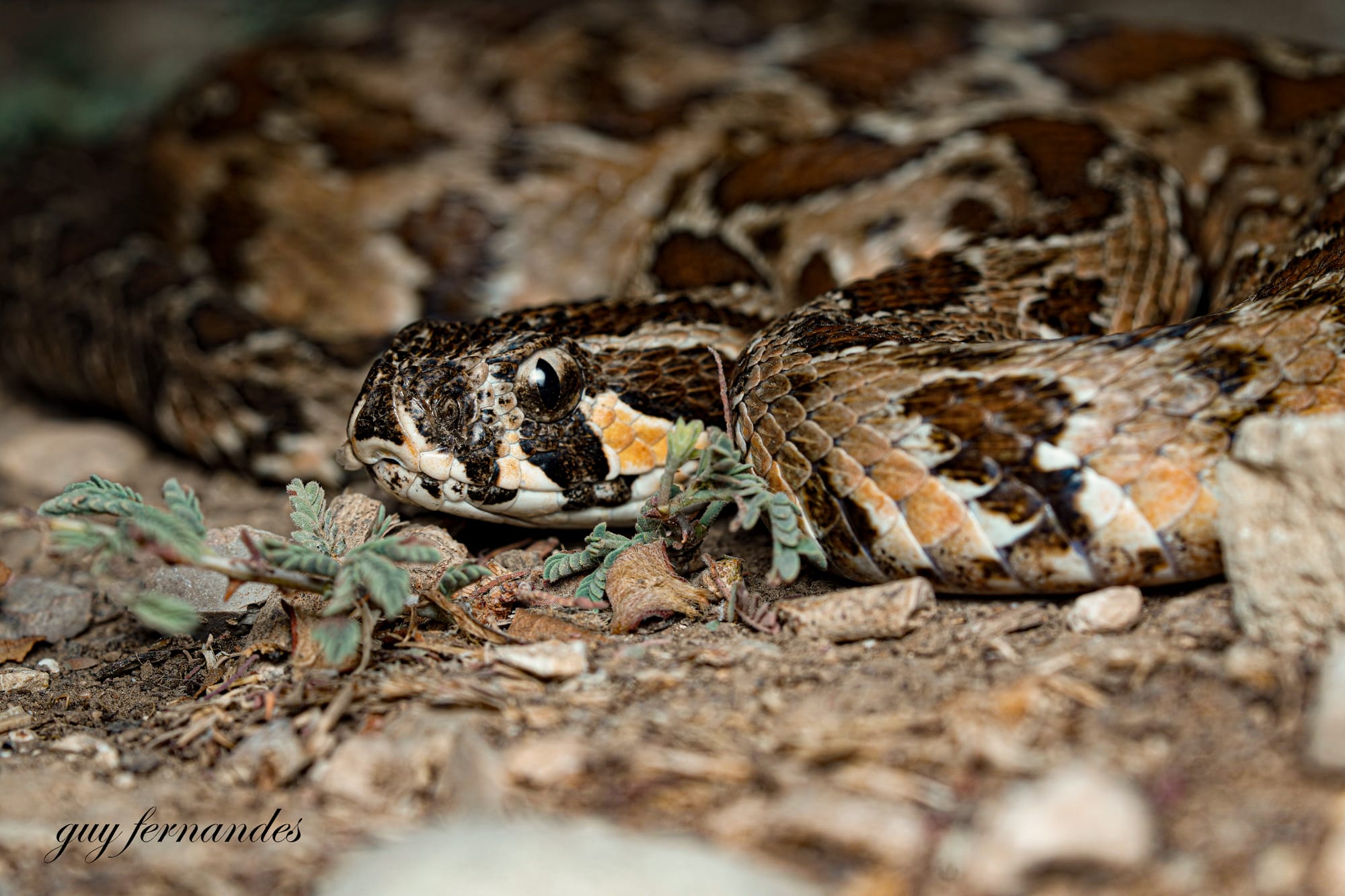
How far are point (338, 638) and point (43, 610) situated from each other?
169cm

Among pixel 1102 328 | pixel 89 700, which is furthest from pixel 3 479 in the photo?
pixel 1102 328

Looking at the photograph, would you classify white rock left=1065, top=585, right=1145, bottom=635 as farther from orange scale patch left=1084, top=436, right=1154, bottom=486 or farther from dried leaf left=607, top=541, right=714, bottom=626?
dried leaf left=607, top=541, right=714, bottom=626

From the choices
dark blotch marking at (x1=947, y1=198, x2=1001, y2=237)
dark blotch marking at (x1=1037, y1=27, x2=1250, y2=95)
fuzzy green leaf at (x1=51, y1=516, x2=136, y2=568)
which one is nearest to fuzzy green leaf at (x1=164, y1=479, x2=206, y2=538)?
fuzzy green leaf at (x1=51, y1=516, x2=136, y2=568)

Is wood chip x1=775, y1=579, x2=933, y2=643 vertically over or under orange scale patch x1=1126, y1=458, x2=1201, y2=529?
under

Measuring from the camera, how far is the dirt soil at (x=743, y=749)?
2258mm

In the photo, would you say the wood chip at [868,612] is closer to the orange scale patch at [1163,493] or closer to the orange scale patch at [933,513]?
the orange scale patch at [933,513]

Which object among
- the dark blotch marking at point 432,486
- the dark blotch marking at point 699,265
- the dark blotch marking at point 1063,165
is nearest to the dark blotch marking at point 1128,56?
the dark blotch marking at point 1063,165

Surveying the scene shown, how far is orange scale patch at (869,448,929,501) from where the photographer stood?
10.9 feet

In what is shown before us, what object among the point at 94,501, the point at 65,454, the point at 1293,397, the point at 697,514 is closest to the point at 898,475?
the point at 697,514

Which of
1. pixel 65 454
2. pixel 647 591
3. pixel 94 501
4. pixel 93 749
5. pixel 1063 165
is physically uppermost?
pixel 1063 165

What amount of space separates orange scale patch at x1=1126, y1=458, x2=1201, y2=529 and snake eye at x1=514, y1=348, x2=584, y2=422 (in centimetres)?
189

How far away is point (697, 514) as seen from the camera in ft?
13.4

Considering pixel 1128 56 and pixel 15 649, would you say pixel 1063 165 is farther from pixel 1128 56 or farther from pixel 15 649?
pixel 15 649

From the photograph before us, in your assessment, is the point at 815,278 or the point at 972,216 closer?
the point at 972,216
